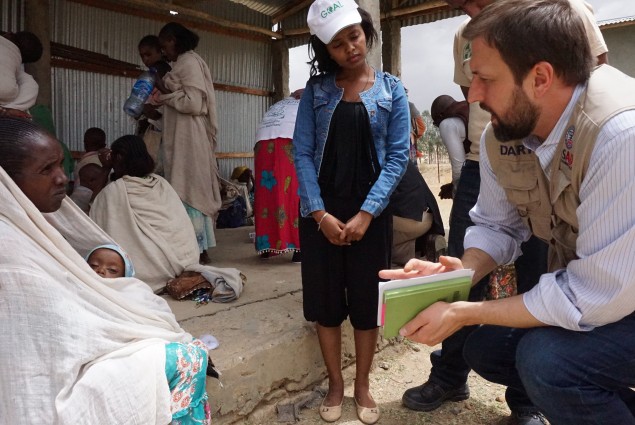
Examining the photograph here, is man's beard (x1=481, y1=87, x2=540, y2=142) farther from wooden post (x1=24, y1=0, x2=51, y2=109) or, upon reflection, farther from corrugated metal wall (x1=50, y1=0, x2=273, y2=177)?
corrugated metal wall (x1=50, y1=0, x2=273, y2=177)

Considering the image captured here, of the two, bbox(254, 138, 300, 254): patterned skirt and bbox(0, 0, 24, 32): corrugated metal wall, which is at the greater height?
bbox(0, 0, 24, 32): corrugated metal wall

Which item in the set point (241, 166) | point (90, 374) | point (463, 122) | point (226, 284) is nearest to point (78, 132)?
point (241, 166)

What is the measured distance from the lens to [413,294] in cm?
146

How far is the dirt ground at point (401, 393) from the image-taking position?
249 centimetres

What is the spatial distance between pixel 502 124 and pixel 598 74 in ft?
0.91

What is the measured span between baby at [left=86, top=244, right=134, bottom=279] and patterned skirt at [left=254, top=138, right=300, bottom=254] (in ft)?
6.33

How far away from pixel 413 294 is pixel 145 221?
2.23 meters

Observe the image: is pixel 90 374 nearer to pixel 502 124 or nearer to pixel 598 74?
pixel 502 124

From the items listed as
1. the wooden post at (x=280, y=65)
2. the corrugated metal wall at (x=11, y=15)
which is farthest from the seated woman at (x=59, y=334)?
the wooden post at (x=280, y=65)

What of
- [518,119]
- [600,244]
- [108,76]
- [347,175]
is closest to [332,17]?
[347,175]

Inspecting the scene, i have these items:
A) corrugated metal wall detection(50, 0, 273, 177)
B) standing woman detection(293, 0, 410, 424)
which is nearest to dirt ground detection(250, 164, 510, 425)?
standing woman detection(293, 0, 410, 424)

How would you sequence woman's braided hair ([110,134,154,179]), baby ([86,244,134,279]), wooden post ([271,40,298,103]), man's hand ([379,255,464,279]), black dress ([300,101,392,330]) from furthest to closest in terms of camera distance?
wooden post ([271,40,298,103]) < woman's braided hair ([110,134,154,179]) < black dress ([300,101,392,330]) < baby ([86,244,134,279]) < man's hand ([379,255,464,279])

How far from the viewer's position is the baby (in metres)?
2.02

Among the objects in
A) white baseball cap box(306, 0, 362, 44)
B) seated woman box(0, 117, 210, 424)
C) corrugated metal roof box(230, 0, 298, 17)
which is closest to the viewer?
seated woman box(0, 117, 210, 424)
